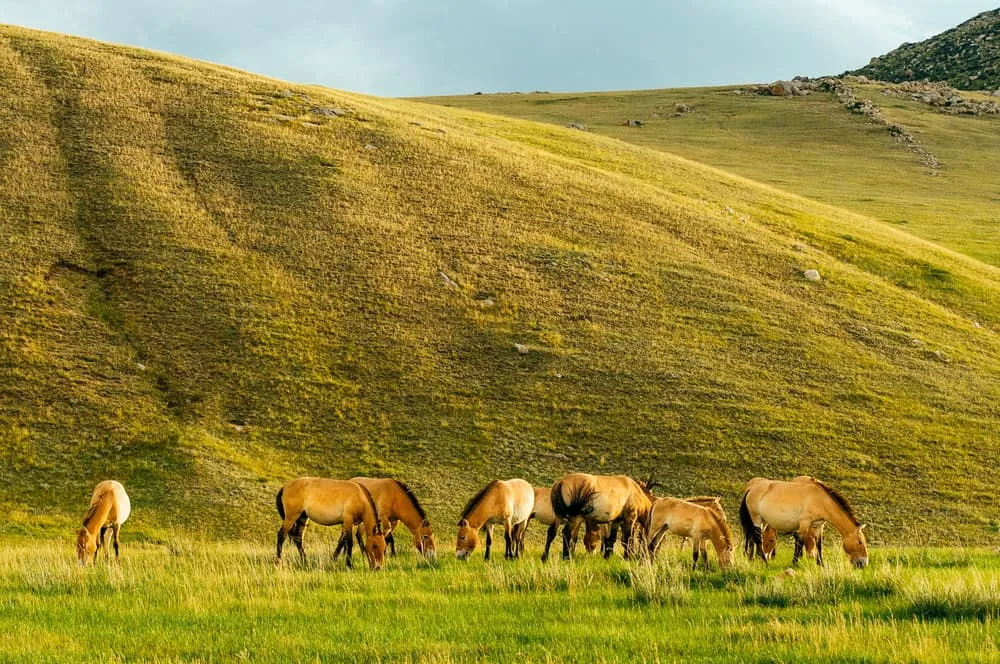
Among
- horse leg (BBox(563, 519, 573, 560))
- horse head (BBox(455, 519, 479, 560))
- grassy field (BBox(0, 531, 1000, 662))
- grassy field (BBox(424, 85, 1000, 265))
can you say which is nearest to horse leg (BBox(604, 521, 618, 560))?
horse leg (BBox(563, 519, 573, 560))

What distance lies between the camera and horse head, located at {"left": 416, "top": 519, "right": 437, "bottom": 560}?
18078 millimetres

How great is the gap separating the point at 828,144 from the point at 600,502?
11123 centimetres

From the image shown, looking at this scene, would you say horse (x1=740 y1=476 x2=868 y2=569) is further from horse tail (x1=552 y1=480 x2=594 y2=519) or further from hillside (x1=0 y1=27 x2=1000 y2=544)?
hillside (x1=0 y1=27 x2=1000 y2=544)

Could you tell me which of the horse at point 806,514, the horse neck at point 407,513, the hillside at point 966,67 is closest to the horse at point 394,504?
the horse neck at point 407,513

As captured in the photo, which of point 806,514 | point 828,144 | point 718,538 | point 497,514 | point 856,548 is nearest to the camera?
point 718,538

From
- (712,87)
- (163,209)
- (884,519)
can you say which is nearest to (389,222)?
(163,209)

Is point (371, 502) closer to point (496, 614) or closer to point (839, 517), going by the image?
point (496, 614)

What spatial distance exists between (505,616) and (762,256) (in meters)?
47.9

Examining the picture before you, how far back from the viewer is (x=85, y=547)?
18859mm

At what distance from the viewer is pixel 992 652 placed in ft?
31.3

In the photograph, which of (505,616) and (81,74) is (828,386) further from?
(81,74)

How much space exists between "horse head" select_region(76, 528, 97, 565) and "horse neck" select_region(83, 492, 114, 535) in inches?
8.2

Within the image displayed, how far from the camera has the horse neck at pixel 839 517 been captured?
17219 millimetres

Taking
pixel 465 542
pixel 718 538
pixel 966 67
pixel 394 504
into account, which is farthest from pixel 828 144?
pixel 465 542
